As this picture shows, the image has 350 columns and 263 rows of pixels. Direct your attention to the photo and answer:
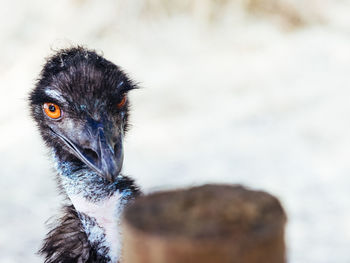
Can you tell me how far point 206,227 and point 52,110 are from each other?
65.5 inches

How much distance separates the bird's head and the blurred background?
2.12 meters

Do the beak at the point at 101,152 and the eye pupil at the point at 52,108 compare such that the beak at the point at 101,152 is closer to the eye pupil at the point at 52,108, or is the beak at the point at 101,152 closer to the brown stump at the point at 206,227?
the eye pupil at the point at 52,108

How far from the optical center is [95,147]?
2219 millimetres

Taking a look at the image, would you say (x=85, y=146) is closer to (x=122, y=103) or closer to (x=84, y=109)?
(x=84, y=109)

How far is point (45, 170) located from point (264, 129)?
6.48ft

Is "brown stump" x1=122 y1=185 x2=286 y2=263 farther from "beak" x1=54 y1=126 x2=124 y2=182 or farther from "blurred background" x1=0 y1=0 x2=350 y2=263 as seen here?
"blurred background" x1=0 y1=0 x2=350 y2=263

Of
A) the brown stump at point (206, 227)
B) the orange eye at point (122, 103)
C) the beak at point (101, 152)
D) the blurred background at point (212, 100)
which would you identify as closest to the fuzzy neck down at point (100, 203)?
the beak at point (101, 152)

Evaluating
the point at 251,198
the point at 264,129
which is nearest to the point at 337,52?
the point at 264,129

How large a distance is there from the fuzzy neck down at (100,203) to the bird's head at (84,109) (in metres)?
0.07

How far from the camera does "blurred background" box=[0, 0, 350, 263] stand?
5039 millimetres

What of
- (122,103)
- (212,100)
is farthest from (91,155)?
(212,100)

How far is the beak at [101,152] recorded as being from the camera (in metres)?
2.11

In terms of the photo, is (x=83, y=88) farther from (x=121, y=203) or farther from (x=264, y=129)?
(x=264, y=129)

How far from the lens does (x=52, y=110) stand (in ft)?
8.41
